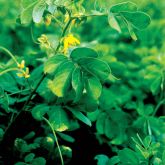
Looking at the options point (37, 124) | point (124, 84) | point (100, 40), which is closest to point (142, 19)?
point (37, 124)

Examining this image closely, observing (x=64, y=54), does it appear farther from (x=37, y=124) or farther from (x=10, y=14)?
(x=10, y=14)

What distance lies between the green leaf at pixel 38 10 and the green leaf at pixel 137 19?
1.08ft

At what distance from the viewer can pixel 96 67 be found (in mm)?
1444

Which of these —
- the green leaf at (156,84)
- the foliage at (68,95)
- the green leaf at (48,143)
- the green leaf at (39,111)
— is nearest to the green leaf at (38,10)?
the foliage at (68,95)

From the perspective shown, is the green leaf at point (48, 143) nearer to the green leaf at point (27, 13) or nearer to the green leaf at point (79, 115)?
the green leaf at point (79, 115)

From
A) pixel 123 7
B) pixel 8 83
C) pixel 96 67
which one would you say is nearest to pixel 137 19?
pixel 123 7

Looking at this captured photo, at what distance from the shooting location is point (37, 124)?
6.72 ft

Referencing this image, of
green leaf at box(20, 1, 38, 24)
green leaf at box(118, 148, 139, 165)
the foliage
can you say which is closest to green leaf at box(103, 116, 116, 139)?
the foliage

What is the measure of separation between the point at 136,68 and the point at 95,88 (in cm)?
161

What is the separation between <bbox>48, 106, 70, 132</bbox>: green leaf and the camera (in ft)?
5.16

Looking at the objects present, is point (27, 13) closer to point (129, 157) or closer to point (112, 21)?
point (112, 21)

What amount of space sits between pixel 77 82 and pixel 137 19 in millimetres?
364

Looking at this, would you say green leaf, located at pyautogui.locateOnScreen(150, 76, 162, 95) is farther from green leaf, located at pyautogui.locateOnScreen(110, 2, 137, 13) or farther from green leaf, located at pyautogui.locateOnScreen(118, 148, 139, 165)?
green leaf, located at pyautogui.locateOnScreen(110, 2, 137, 13)

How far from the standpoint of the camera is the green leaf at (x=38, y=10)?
1425 millimetres
